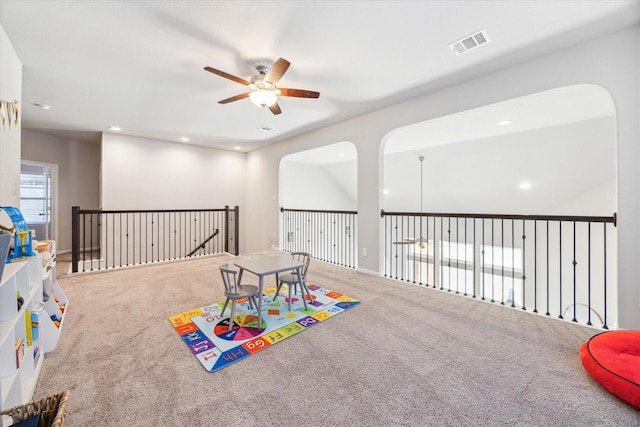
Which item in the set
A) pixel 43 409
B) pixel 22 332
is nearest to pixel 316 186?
pixel 22 332

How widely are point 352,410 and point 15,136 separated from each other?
405cm

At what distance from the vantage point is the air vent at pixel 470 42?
2508mm

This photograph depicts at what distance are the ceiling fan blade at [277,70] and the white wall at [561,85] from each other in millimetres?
2210

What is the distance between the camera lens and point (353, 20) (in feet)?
7.63

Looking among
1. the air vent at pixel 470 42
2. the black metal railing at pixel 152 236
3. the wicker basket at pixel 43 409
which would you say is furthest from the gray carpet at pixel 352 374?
the black metal railing at pixel 152 236

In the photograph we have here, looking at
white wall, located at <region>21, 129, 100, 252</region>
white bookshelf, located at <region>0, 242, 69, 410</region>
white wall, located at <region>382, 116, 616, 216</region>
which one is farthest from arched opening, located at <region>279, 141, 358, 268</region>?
white wall, located at <region>21, 129, 100, 252</region>

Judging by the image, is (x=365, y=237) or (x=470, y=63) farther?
(x=365, y=237)

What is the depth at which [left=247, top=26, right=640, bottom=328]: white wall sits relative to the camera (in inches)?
95.8

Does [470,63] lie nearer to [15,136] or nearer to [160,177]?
[15,136]

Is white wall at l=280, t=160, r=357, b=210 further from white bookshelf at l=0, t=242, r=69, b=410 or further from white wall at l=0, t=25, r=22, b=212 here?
white bookshelf at l=0, t=242, r=69, b=410

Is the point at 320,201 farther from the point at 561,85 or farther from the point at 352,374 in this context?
the point at 352,374

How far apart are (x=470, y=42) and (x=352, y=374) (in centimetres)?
314

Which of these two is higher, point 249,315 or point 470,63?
point 470,63

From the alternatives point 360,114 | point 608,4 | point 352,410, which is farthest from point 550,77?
point 352,410
